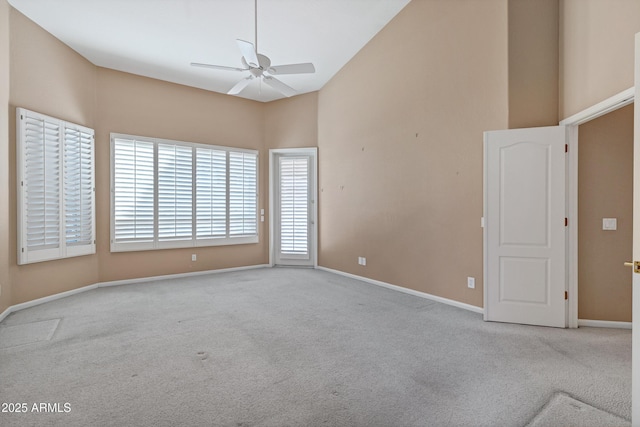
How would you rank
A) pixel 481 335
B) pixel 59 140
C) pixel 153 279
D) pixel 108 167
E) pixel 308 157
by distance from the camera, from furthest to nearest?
pixel 308 157 < pixel 153 279 < pixel 108 167 < pixel 59 140 < pixel 481 335

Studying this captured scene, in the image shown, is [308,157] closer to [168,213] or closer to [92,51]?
[168,213]

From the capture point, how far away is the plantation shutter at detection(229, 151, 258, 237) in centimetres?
656

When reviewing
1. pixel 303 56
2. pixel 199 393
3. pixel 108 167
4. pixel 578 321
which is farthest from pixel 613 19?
pixel 108 167

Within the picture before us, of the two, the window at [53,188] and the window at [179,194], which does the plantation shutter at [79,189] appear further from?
the window at [179,194]

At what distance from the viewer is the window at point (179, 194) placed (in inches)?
212

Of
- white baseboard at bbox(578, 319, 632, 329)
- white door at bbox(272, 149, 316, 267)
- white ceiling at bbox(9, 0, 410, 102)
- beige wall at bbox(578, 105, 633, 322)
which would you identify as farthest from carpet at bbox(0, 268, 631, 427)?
white ceiling at bbox(9, 0, 410, 102)

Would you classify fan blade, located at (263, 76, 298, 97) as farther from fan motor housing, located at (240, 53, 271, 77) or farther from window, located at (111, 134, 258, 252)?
window, located at (111, 134, 258, 252)

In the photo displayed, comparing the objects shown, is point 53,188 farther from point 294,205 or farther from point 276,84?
point 294,205

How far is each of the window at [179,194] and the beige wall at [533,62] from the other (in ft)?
15.7

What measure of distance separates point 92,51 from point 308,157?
12.8ft

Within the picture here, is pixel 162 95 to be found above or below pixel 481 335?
above

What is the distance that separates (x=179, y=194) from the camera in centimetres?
591

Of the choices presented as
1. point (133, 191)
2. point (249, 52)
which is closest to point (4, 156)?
point (133, 191)

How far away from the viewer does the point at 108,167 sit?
5289 millimetres
